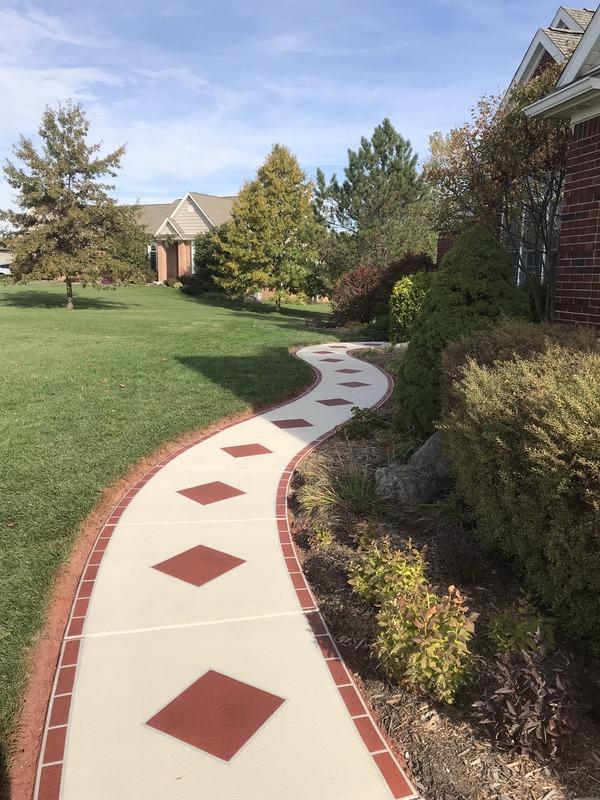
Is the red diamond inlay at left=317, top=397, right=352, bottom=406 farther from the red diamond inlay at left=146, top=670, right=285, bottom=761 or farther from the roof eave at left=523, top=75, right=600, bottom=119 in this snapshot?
the red diamond inlay at left=146, top=670, right=285, bottom=761

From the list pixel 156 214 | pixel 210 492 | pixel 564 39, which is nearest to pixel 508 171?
pixel 564 39

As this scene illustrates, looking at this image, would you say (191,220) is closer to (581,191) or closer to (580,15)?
(580,15)

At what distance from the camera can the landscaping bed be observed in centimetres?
175

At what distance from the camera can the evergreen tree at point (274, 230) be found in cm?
2431

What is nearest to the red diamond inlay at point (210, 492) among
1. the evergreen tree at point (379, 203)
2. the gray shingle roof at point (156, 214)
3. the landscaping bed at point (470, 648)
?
the landscaping bed at point (470, 648)

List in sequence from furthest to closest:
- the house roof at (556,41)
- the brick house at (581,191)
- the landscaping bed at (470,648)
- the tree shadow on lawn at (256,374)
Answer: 1. the house roof at (556,41)
2. the tree shadow on lawn at (256,374)
3. the brick house at (581,191)
4. the landscaping bed at (470,648)

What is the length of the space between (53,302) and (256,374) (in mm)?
21376

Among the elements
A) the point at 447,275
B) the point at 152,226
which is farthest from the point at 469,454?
the point at 152,226

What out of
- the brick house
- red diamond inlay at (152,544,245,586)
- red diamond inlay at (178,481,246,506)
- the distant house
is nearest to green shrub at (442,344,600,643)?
red diamond inlay at (152,544,245,586)

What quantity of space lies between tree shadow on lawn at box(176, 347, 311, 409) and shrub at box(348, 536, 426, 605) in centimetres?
421

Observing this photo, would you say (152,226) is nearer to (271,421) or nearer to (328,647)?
(271,421)

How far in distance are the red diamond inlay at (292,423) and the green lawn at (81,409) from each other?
609 millimetres

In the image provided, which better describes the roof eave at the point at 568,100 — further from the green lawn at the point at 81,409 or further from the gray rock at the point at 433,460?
the green lawn at the point at 81,409

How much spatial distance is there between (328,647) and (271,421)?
396 centimetres
